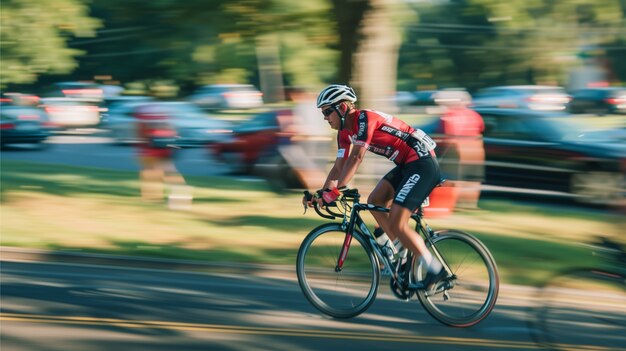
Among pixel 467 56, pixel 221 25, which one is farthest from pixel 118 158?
pixel 467 56

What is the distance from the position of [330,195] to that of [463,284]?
130 centimetres

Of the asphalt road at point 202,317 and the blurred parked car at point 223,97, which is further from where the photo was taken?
the blurred parked car at point 223,97

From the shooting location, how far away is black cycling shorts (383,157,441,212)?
6.89 meters

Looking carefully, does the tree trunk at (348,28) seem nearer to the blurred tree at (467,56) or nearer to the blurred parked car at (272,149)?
the blurred parked car at (272,149)

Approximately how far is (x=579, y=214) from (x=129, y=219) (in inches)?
278

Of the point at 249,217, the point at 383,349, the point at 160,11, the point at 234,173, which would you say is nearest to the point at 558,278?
the point at 383,349

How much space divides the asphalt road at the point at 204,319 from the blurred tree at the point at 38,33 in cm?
979

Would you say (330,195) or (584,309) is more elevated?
(330,195)

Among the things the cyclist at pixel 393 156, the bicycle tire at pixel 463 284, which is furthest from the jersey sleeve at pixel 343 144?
the bicycle tire at pixel 463 284

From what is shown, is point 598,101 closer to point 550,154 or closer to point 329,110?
point 550,154

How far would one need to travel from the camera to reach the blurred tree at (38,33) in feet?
66.3

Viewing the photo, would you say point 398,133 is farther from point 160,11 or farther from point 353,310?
point 160,11

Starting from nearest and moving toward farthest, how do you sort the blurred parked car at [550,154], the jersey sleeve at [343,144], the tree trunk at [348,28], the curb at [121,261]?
1. the jersey sleeve at [343,144]
2. the curb at [121,261]
3. the tree trunk at [348,28]
4. the blurred parked car at [550,154]

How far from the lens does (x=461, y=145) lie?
13.5 m
